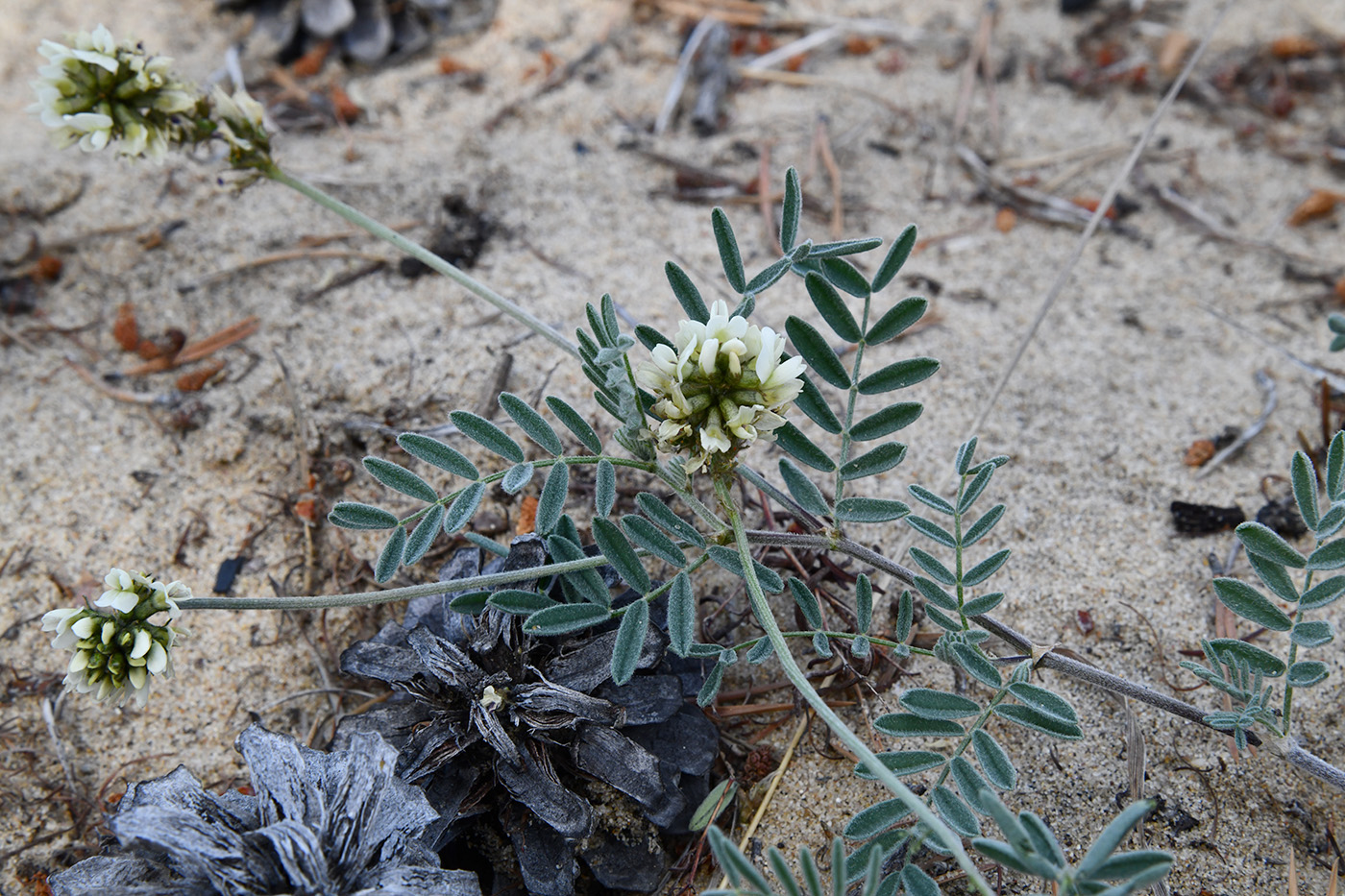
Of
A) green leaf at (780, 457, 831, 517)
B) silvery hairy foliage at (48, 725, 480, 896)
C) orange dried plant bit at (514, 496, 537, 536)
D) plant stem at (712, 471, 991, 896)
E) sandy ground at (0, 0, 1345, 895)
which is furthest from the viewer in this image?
orange dried plant bit at (514, 496, 537, 536)

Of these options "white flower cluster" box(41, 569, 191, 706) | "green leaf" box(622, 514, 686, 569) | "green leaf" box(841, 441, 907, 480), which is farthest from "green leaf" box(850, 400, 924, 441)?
"white flower cluster" box(41, 569, 191, 706)

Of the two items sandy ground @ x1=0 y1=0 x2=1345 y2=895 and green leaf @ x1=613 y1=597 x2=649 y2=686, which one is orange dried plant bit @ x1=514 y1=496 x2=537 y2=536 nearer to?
sandy ground @ x1=0 y1=0 x2=1345 y2=895

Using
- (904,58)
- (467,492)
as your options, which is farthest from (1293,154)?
(467,492)

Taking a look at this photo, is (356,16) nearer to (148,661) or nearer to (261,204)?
(261,204)

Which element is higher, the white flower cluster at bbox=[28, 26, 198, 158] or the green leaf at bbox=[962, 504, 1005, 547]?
the white flower cluster at bbox=[28, 26, 198, 158]

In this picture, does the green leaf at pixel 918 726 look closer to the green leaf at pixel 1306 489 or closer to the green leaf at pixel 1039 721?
the green leaf at pixel 1039 721

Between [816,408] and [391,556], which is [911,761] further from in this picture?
[391,556]
